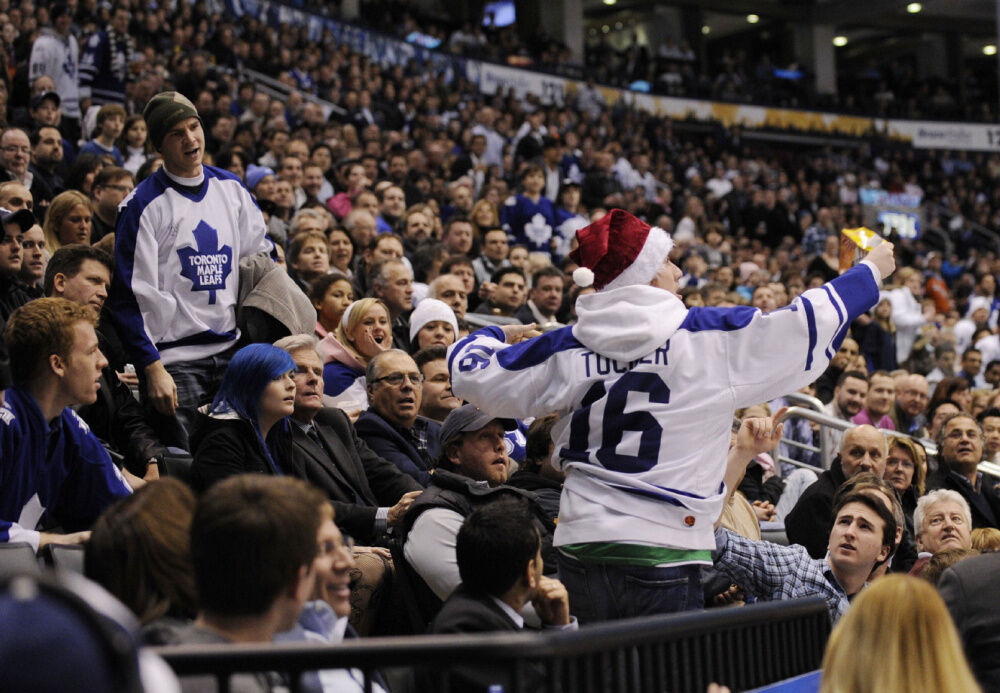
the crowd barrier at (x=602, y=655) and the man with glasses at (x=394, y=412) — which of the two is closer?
the crowd barrier at (x=602, y=655)

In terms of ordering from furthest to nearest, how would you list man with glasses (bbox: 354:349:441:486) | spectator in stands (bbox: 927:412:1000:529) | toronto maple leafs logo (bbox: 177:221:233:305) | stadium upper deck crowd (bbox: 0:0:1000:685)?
spectator in stands (bbox: 927:412:1000:529), man with glasses (bbox: 354:349:441:486), toronto maple leafs logo (bbox: 177:221:233:305), stadium upper deck crowd (bbox: 0:0:1000:685)

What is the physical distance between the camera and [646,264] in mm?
3438

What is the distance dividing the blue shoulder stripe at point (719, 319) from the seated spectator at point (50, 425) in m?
1.77

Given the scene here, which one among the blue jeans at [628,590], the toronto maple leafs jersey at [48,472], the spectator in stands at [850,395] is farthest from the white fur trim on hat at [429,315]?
the spectator in stands at [850,395]

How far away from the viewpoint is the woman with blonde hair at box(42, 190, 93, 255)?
6043mm

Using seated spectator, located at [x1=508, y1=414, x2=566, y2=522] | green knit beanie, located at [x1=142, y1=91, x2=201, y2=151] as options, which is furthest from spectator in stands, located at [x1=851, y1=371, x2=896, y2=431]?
green knit beanie, located at [x1=142, y1=91, x2=201, y2=151]

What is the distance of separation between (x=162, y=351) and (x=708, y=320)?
2433 mm

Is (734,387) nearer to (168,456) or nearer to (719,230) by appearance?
(168,456)

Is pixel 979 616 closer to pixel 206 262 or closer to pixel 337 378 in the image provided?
pixel 206 262

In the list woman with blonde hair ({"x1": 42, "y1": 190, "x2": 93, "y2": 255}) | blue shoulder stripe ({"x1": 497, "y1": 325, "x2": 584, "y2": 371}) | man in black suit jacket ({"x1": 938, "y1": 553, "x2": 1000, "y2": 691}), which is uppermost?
woman with blonde hair ({"x1": 42, "y1": 190, "x2": 93, "y2": 255})

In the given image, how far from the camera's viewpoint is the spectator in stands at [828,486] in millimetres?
5453

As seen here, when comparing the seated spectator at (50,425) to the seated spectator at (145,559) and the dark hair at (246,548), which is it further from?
the dark hair at (246,548)

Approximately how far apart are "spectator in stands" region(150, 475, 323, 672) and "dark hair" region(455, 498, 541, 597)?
102 cm

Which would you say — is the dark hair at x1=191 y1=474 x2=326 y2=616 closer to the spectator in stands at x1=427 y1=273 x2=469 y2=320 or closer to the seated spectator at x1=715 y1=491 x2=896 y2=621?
the seated spectator at x1=715 y1=491 x2=896 y2=621
